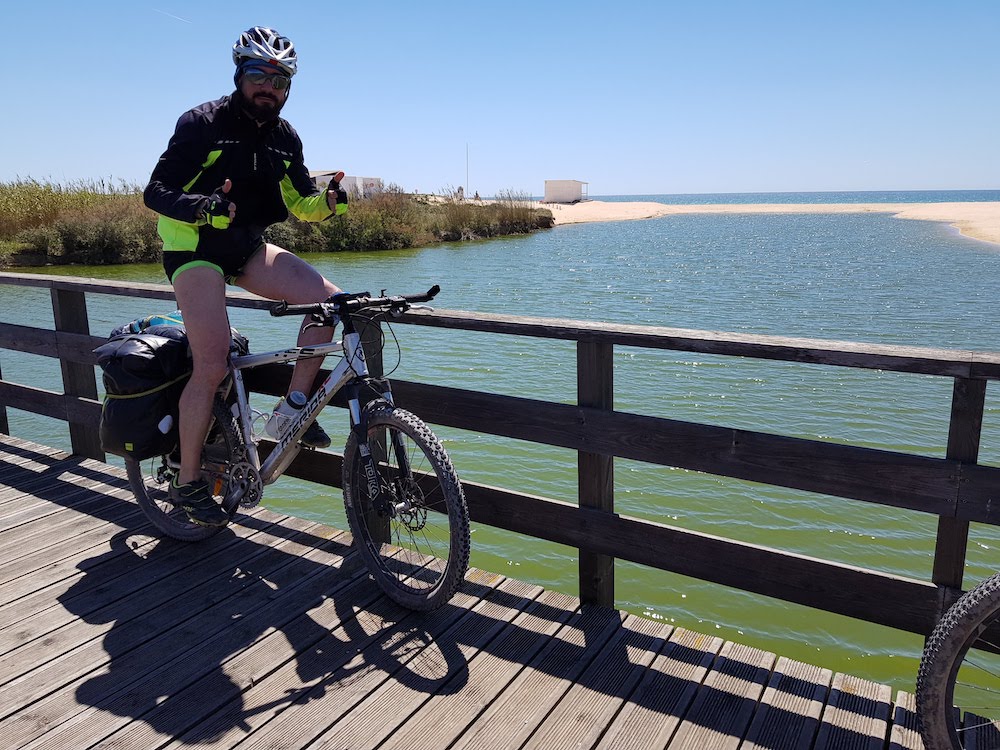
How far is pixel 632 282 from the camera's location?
23297 mm

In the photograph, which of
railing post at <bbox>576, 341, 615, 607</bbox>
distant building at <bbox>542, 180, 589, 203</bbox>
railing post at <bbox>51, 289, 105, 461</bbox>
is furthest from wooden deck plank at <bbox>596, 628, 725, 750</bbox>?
distant building at <bbox>542, 180, 589, 203</bbox>

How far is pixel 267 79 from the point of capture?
3.15 meters

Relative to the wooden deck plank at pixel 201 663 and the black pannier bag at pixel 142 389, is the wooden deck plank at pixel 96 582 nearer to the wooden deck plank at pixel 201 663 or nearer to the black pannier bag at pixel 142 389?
the wooden deck plank at pixel 201 663

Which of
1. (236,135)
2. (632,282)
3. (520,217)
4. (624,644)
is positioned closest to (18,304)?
(632,282)

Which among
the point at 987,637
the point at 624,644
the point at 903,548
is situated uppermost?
the point at 987,637

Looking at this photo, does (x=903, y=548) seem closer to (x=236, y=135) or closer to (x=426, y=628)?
(x=426, y=628)

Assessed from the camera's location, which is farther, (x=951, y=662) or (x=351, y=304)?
(x=351, y=304)

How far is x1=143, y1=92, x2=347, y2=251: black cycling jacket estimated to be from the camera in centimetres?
306

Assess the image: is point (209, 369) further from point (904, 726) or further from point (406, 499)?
point (904, 726)

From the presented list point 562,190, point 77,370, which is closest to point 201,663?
point 77,370

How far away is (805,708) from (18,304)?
59.8 ft

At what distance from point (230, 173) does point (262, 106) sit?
0.28m

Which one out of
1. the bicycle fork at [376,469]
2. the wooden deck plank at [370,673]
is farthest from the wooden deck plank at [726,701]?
the bicycle fork at [376,469]

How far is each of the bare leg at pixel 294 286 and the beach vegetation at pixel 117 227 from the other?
59.4ft
